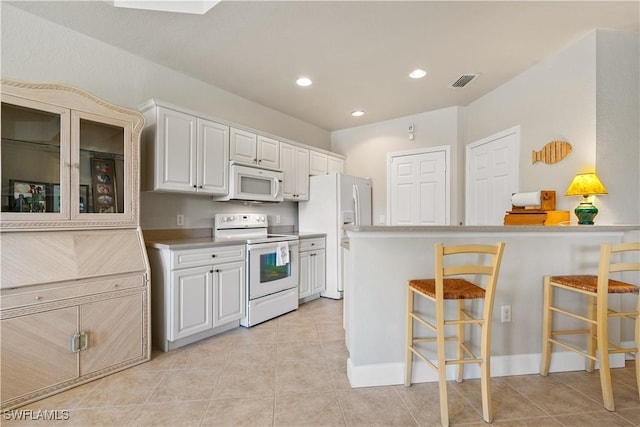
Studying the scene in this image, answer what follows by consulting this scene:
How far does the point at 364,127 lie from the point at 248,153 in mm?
2302

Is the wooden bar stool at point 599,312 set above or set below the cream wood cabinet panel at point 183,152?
below

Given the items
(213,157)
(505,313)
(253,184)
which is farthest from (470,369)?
(213,157)

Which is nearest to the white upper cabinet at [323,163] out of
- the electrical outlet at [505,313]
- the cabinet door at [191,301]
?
the cabinet door at [191,301]

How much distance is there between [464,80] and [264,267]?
3004 mm

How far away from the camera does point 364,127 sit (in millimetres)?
4871

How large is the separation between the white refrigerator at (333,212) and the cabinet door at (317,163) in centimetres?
17

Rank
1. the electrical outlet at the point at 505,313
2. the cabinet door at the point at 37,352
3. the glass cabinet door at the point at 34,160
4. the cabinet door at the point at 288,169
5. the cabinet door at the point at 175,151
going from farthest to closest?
the cabinet door at the point at 288,169 → the cabinet door at the point at 175,151 → the electrical outlet at the point at 505,313 → the glass cabinet door at the point at 34,160 → the cabinet door at the point at 37,352

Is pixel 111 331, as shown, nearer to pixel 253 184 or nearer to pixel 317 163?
pixel 253 184

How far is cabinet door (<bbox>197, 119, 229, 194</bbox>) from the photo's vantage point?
2.88 m

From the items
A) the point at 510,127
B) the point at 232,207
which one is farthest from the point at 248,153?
the point at 510,127

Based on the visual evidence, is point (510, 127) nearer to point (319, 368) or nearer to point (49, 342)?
point (319, 368)

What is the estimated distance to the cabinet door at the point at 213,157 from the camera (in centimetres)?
288

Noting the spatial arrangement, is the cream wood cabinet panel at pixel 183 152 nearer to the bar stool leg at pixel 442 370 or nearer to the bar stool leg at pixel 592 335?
the bar stool leg at pixel 442 370

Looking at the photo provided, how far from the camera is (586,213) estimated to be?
224cm
